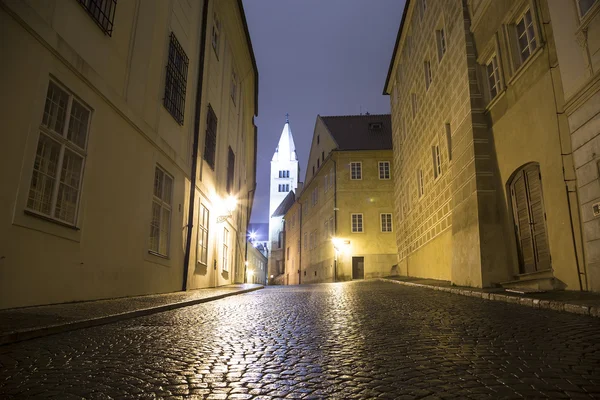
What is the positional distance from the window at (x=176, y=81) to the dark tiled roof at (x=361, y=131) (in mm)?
23472

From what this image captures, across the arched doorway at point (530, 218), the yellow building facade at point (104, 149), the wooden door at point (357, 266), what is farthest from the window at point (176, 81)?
the wooden door at point (357, 266)

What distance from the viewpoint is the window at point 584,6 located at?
301 inches

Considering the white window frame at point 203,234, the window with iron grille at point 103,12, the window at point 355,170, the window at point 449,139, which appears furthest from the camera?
the window at point 355,170

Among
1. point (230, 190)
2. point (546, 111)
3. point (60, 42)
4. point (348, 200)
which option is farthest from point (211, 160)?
point (348, 200)

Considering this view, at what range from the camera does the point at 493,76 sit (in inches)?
471

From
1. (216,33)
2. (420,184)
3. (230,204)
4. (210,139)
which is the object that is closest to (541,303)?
(210,139)

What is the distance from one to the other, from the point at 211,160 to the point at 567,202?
10969 millimetres

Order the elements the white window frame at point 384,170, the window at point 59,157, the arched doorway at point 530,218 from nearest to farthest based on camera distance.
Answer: the window at point 59,157, the arched doorway at point 530,218, the white window frame at point 384,170

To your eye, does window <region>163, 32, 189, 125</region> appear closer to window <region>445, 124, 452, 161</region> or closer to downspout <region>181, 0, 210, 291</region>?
downspout <region>181, 0, 210, 291</region>

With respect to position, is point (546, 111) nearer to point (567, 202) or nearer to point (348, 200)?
point (567, 202)

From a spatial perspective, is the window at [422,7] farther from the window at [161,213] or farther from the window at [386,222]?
the window at [386,222]

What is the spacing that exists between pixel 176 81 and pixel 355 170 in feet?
77.9

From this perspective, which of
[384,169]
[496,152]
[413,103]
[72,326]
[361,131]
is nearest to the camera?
[72,326]

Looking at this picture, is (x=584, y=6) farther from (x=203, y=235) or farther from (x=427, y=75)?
(x=203, y=235)
